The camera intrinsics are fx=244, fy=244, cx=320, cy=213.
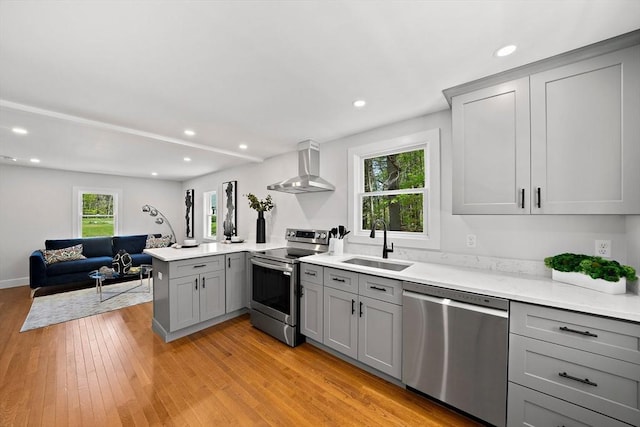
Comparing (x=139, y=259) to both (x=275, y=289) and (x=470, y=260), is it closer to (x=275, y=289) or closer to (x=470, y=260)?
(x=275, y=289)

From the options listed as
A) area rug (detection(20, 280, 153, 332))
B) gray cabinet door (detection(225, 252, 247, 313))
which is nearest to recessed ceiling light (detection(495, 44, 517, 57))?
gray cabinet door (detection(225, 252, 247, 313))

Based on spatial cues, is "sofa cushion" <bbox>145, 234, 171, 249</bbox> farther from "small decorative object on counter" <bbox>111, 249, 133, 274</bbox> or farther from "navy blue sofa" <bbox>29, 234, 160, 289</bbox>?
"small decorative object on counter" <bbox>111, 249, 133, 274</bbox>

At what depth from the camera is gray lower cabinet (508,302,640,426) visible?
47.2 inches

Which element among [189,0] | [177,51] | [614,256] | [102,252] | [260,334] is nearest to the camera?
[189,0]

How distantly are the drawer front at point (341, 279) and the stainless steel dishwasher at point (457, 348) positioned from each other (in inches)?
18.3

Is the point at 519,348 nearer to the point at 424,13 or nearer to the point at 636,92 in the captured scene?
the point at 636,92

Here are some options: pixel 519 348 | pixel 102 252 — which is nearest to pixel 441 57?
pixel 519 348

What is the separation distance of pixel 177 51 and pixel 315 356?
9.06 ft

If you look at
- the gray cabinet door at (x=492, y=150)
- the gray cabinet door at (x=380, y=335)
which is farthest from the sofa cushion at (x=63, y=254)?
the gray cabinet door at (x=492, y=150)

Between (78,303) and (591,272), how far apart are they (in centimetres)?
604

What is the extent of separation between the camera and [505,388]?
149 centimetres

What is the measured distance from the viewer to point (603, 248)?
1.71 meters

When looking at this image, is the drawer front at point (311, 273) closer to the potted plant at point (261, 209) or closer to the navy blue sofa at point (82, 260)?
the potted plant at point (261, 209)

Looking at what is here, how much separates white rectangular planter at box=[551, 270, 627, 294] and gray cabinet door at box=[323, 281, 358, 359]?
147 centimetres
